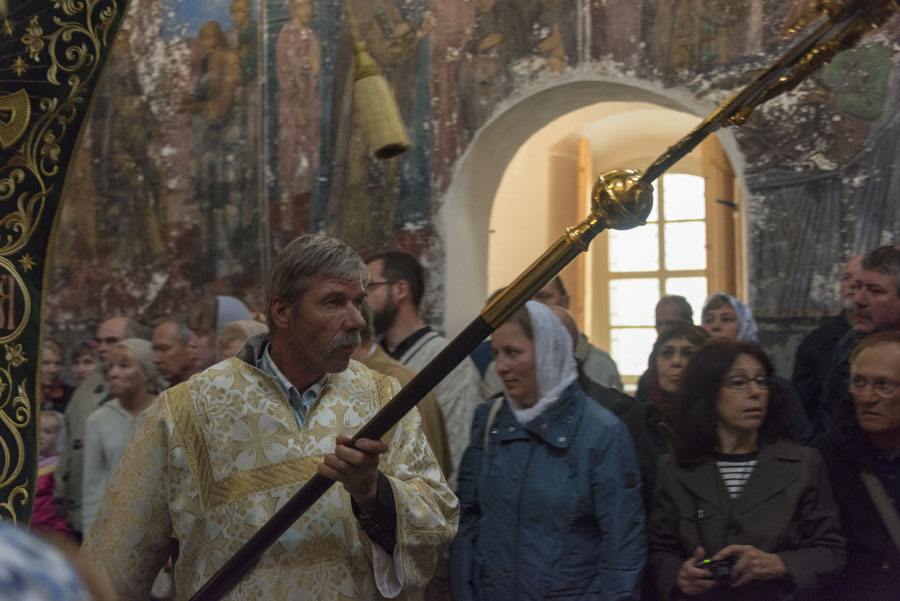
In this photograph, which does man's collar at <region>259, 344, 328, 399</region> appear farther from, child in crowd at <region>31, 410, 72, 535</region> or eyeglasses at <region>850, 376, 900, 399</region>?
child in crowd at <region>31, 410, 72, 535</region>

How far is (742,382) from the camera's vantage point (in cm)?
409

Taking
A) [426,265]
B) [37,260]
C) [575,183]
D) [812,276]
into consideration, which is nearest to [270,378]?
[37,260]

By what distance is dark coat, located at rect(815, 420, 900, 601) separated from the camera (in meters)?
3.90

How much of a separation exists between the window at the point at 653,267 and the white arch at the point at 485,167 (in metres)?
3.70

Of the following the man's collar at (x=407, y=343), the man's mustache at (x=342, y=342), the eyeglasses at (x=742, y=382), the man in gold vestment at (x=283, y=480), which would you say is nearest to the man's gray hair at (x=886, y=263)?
the eyeglasses at (x=742, y=382)

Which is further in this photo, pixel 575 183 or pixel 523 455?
pixel 575 183

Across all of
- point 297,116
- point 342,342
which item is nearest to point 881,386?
point 342,342

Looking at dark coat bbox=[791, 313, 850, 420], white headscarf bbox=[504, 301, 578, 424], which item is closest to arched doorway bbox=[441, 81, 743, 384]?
dark coat bbox=[791, 313, 850, 420]

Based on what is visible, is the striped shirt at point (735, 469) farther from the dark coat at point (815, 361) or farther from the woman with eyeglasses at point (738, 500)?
the dark coat at point (815, 361)

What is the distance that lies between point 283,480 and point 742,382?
1729 mm

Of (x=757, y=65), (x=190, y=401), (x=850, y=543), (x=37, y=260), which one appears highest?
(x=757, y=65)

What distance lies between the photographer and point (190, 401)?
3082 millimetres

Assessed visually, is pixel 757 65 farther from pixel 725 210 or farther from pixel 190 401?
pixel 190 401

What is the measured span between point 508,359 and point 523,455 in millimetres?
332
